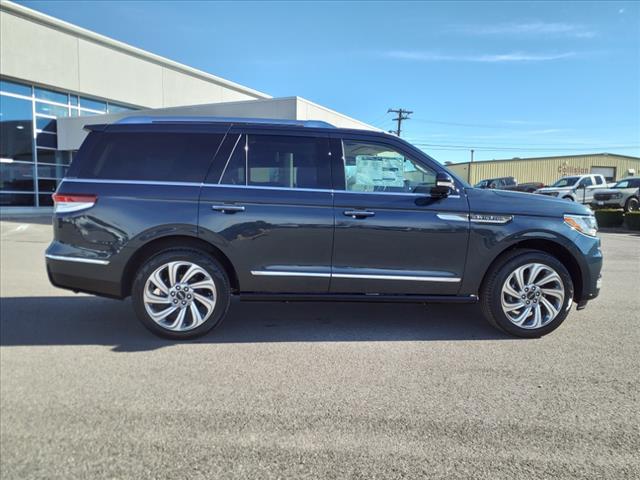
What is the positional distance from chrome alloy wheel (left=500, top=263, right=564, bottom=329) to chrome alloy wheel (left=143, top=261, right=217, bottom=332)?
2918 mm

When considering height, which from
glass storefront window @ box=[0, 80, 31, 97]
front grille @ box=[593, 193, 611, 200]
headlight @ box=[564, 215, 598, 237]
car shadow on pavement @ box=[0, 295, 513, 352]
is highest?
glass storefront window @ box=[0, 80, 31, 97]

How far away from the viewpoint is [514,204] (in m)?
4.26

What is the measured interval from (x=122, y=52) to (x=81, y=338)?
84.2ft

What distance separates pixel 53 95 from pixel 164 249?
23357 mm

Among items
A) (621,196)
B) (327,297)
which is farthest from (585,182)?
(327,297)

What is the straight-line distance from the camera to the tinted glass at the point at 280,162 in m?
4.17

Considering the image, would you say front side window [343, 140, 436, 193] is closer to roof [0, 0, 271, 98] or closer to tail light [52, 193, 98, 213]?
tail light [52, 193, 98, 213]

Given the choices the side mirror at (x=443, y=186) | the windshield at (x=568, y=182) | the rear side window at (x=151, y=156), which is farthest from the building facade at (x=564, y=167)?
the rear side window at (x=151, y=156)

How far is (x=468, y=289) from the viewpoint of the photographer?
4.29 meters

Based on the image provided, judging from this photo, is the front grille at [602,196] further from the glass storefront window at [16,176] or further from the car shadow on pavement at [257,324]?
the glass storefront window at [16,176]

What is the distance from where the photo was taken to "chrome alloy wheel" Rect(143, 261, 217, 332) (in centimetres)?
407

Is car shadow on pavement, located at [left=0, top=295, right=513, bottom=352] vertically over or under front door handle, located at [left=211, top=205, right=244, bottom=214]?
under

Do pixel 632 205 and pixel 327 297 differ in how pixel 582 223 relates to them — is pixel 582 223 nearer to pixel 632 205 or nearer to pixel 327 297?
pixel 327 297

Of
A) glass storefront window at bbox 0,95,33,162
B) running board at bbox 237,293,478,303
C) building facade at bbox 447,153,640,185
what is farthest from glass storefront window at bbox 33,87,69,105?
building facade at bbox 447,153,640,185
